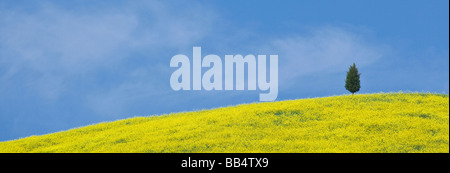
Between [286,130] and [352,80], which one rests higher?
[352,80]

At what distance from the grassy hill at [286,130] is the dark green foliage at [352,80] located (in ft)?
3.86

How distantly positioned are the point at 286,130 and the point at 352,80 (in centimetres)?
1005

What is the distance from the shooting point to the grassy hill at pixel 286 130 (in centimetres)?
2700

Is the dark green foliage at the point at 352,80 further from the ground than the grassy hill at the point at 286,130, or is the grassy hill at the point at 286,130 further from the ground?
the dark green foliage at the point at 352,80

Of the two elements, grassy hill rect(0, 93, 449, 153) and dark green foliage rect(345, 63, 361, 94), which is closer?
grassy hill rect(0, 93, 449, 153)

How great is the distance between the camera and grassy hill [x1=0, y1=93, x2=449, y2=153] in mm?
27000

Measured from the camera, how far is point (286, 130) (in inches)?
1179

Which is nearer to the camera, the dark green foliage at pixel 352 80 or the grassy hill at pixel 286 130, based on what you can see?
the grassy hill at pixel 286 130

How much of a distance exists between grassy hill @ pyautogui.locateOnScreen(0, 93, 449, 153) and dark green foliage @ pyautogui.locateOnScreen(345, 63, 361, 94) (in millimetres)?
1177

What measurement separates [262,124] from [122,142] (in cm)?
969

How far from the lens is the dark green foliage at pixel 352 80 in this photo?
120 ft
